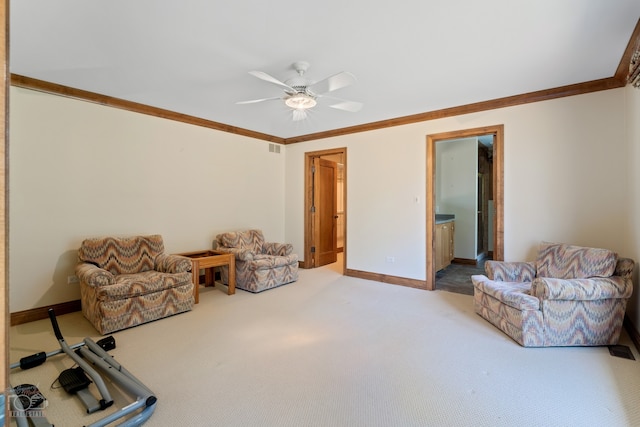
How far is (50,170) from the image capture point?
3367 mm

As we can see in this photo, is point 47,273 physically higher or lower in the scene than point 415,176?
lower

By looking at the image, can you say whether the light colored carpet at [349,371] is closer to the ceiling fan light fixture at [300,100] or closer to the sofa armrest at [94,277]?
the sofa armrest at [94,277]

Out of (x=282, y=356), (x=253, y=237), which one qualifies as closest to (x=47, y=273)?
(x=253, y=237)

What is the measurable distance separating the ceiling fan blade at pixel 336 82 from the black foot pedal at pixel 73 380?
2851 millimetres

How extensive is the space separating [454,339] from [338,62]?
2.77 m

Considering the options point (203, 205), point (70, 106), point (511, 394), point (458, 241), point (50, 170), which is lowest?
point (511, 394)

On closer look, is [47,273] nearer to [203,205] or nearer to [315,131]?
Result: [203,205]

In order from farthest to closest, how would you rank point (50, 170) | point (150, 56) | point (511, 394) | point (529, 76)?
point (50, 170) → point (529, 76) → point (150, 56) → point (511, 394)

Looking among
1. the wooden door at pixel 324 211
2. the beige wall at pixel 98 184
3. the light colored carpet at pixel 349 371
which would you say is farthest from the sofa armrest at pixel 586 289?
the beige wall at pixel 98 184

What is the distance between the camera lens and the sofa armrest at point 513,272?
10.9 feet

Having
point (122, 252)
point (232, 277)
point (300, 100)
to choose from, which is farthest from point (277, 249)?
point (300, 100)

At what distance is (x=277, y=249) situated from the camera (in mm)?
5039

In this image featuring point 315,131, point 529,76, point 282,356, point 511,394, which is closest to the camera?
point 511,394

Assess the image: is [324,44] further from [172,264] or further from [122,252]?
[122,252]
